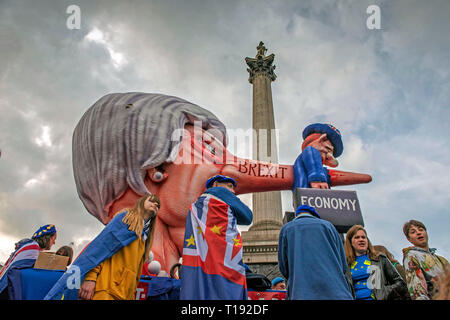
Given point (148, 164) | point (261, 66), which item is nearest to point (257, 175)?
point (148, 164)

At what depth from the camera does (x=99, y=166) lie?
16.0ft

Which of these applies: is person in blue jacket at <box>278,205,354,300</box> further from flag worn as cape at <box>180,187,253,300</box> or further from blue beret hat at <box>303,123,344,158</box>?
blue beret hat at <box>303,123,344,158</box>

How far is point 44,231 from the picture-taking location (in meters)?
3.88

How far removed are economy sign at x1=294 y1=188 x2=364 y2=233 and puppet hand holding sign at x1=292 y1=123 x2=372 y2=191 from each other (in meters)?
0.41

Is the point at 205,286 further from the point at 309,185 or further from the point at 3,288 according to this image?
the point at 309,185

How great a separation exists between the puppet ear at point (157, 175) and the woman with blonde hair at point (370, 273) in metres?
2.58

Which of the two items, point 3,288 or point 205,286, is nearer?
point 205,286

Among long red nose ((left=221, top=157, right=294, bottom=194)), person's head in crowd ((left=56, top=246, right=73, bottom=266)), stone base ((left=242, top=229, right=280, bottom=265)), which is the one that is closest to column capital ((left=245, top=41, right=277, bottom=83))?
stone base ((left=242, top=229, right=280, bottom=265))

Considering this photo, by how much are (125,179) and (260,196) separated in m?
15.7

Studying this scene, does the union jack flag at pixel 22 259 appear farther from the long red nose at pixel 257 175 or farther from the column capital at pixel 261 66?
the column capital at pixel 261 66

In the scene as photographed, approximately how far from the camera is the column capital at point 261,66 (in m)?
25.6

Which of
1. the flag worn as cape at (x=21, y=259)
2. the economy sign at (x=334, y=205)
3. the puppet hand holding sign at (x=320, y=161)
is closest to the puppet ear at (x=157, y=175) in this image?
the flag worn as cape at (x=21, y=259)

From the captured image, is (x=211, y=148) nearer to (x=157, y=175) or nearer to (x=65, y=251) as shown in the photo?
(x=157, y=175)
